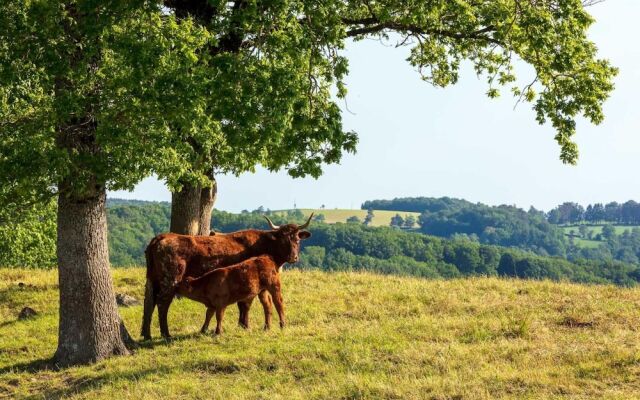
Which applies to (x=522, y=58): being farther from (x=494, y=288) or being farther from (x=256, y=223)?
(x=256, y=223)

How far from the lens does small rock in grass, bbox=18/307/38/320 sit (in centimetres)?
1931

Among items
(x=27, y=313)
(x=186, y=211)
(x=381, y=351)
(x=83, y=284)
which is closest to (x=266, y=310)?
(x=381, y=351)

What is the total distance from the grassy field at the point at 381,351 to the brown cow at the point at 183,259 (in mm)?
691

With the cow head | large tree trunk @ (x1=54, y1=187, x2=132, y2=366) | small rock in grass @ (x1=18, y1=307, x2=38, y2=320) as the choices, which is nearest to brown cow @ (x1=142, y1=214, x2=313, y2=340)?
the cow head

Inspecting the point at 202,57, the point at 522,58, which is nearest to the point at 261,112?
the point at 202,57

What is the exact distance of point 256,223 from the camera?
482 feet

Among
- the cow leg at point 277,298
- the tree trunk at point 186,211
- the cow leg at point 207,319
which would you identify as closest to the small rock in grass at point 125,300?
the tree trunk at point 186,211

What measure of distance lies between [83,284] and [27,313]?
18.1 ft

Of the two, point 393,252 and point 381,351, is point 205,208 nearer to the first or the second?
point 381,351

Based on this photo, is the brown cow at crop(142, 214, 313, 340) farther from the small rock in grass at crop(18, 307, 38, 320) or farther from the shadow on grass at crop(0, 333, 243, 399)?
the small rock in grass at crop(18, 307, 38, 320)

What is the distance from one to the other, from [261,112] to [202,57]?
1.76m

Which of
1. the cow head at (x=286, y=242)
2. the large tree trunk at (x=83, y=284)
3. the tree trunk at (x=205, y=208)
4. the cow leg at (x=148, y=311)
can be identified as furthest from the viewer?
the tree trunk at (x=205, y=208)

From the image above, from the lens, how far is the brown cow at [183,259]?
16.2 m

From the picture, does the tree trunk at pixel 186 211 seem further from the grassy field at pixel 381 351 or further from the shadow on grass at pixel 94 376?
the shadow on grass at pixel 94 376
